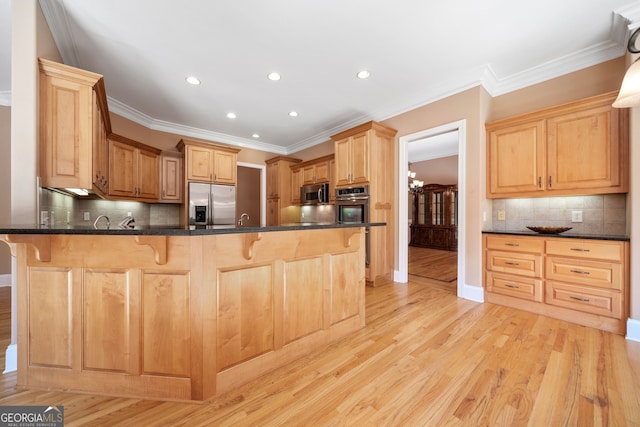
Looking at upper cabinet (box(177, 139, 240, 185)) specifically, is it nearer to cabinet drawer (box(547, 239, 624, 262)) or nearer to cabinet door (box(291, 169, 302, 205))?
cabinet door (box(291, 169, 302, 205))

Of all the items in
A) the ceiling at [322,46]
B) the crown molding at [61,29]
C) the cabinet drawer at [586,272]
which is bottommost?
the cabinet drawer at [586,272]

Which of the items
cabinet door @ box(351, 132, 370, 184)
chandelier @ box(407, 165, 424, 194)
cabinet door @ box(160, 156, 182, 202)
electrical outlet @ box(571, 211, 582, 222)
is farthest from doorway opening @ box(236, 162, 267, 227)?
electrical outlet @ box(571, 211, 582, 222)

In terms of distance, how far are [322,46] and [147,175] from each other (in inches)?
147

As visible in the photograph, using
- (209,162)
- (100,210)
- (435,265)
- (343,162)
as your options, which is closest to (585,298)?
(435,265)

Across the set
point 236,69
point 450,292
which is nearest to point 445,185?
point 450,292

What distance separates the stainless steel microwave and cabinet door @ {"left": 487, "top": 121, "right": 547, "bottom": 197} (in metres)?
2.81

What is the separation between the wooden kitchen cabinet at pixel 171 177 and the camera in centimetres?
466

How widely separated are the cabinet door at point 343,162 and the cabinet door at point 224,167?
2.31 meters

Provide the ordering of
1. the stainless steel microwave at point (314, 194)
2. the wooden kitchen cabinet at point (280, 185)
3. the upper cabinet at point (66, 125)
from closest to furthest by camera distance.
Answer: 1. the upper cabinet at point (66, 125)
2. the stainless steel microwave at point (314, 194)
3. the wooden kitchen cabinet at point (280, 185)

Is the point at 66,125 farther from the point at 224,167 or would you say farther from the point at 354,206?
the point at 354,206

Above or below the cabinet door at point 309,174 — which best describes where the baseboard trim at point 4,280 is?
below

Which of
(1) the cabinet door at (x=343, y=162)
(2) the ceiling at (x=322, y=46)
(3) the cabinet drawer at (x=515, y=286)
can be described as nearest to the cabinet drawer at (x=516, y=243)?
(3) the cabinet drawer at (x=515, y=286)

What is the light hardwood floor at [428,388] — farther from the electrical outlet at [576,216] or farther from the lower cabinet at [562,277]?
the electrical outlet at [576,216]

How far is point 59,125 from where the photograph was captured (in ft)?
6.65
